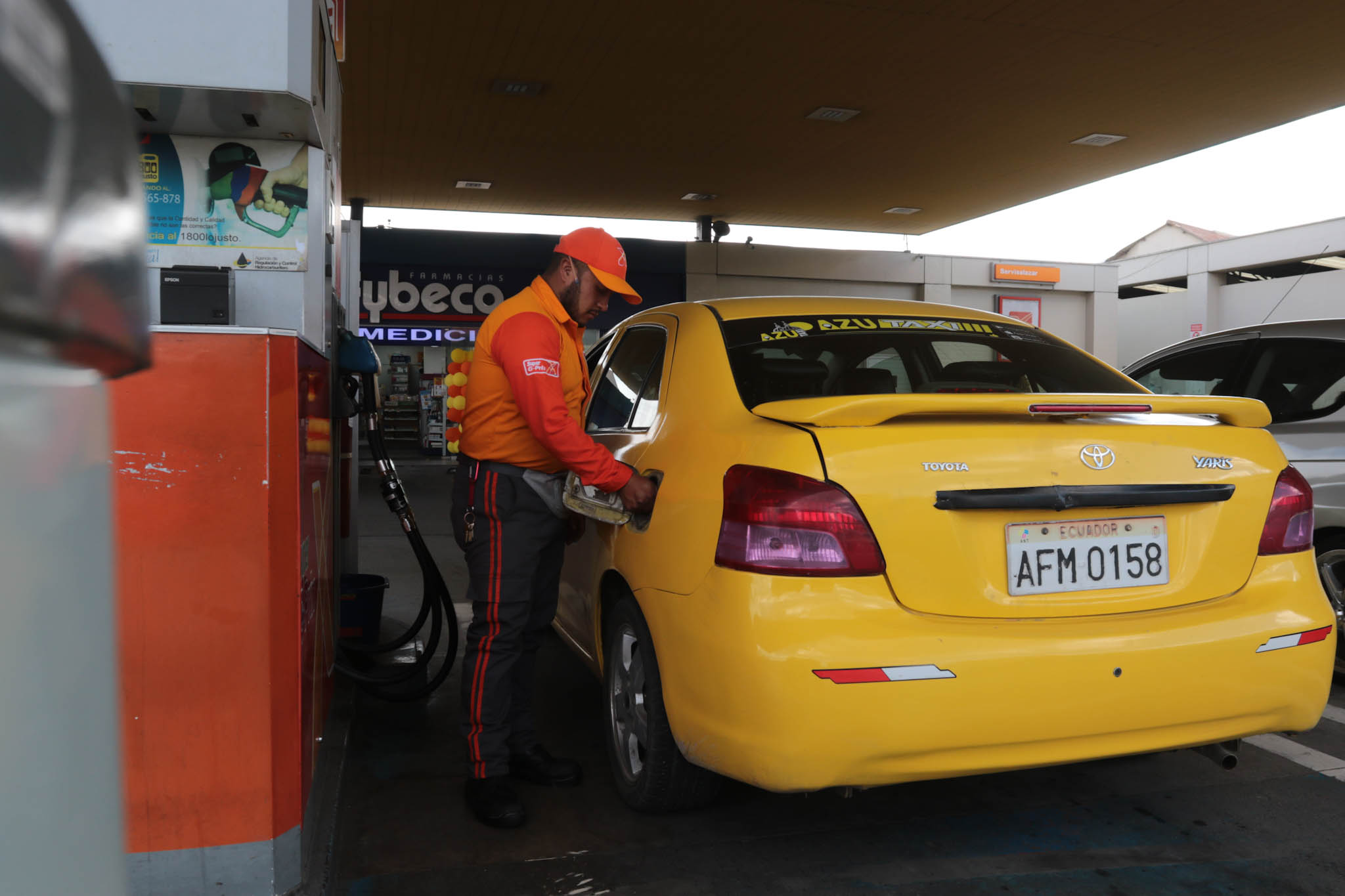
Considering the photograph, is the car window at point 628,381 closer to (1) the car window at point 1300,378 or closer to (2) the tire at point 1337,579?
(1) the car window at point 1300,378

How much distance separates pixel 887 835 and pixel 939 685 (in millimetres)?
864

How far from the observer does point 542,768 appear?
319 cm

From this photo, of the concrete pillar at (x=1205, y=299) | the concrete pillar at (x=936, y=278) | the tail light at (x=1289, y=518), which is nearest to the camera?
the tail light at (x=1289, y=518)

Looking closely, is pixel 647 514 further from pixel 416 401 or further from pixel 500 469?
pixel 416 401

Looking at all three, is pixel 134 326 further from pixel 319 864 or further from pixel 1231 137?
pixel 1231 137

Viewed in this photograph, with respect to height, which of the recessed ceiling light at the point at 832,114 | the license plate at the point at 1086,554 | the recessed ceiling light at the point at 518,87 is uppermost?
the recessed ceiling light at the point at 518,87

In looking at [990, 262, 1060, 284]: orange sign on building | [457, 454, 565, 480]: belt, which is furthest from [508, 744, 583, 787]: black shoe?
[990, 262, 1060, 284]: orange sign on building

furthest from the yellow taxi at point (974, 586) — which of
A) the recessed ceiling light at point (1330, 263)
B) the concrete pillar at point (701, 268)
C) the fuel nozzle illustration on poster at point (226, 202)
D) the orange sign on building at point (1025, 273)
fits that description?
the recessed ceiling light at point (1330, 263)

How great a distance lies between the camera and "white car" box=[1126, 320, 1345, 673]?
4.26 meters

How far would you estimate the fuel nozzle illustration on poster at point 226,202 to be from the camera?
3172 millimetres

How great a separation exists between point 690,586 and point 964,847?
109 cm

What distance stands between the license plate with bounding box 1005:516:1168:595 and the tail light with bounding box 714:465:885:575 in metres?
0.33

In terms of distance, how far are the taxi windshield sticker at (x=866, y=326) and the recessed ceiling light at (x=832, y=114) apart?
870 cm

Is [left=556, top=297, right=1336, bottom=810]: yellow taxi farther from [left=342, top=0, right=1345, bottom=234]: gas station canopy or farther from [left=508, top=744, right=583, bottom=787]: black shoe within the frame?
[left=342, top=0, right=1345, bottom=234]: gas station canopy
